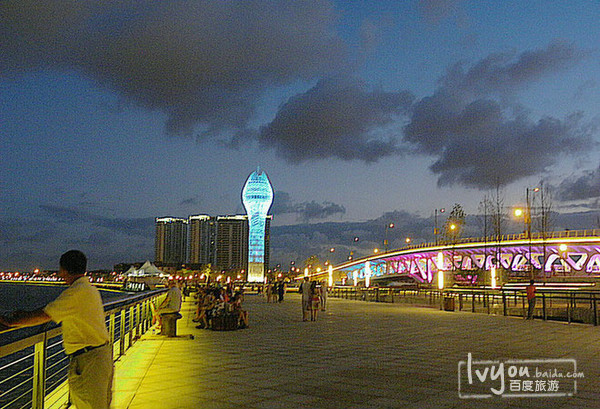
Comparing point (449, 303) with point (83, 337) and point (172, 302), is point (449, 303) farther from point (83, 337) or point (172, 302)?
point (83, 337)

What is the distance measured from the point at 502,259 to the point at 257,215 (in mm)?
51539

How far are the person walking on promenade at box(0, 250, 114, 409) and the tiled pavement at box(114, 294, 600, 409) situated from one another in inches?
111

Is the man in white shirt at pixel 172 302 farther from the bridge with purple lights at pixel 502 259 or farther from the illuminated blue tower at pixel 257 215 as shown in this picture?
the illuminated blue tower at pixel 257 215

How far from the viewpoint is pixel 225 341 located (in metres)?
14.0

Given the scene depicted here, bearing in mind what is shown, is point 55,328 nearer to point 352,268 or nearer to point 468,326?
point 468,326

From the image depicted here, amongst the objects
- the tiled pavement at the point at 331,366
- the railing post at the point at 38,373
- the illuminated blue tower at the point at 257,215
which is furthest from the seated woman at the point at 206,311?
the illuminated blue tower at the point at 257,215

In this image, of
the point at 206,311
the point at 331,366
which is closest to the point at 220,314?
the point at 206,311

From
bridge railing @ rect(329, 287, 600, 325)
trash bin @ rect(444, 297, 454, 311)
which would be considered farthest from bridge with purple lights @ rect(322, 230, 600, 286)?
trash bin @ rect(444, 297, 454, 311)

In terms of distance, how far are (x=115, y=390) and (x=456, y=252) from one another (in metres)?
109

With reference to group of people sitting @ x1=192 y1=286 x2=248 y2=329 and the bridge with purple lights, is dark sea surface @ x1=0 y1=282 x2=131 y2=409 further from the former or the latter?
the bridge with purple lights

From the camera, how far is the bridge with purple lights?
79125 mm

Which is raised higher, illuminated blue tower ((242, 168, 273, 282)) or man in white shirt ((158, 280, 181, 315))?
illuminated blue tower ((242, 168, 273, 282))

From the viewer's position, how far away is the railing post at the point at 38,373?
528cm

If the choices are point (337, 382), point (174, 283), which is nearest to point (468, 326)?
point (174, 283)
